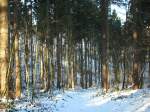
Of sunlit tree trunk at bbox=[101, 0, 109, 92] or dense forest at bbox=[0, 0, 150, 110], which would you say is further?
sunlit tree trunk at bbox=[101, 0, 109, 92]

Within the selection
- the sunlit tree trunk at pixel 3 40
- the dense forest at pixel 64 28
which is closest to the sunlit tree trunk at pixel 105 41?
the dense forest at pixel 64 28

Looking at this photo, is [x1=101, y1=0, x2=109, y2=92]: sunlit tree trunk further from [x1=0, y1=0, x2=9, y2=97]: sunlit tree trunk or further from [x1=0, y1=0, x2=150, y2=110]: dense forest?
[x1=0, y1=0, x2=9, y2=97]: sunlit tree trunk

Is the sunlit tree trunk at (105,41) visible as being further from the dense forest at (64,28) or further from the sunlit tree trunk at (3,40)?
the sunlit tree trunk at (3,40)

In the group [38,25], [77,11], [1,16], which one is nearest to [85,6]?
[77,11]

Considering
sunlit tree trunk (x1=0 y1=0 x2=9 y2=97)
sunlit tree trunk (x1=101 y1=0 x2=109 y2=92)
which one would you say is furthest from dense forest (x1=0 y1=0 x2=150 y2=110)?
sunlit tree trunk (x1=0 y1=0 x2=9 y2=97)

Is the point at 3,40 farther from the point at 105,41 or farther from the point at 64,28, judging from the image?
the point at 64,28

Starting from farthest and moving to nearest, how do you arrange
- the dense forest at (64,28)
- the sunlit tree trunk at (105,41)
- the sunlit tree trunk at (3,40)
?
the sunlit tree trunk at (105,41)
the dense forest at (64,28)
the sunlit tree trunk at (3,40)

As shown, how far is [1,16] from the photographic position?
1032 centimetres

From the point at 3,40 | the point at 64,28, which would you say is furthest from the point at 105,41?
the point at 3,40

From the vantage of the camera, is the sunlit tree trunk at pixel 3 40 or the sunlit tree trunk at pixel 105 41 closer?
the sunlit tree trunk at pixel 3 40

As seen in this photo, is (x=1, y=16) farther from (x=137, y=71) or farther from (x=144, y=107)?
(x=137, y=71)

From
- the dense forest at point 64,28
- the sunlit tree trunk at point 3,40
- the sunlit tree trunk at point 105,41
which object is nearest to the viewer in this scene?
the sunlit tree trunk at point 3,40

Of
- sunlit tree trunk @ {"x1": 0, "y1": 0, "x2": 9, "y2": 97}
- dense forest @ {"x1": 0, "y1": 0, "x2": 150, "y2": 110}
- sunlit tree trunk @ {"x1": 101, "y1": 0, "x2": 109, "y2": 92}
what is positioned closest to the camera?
sunlit tree trunk @ {"x1": 0, "y1": 0, "x2": 9, "y2": 97}

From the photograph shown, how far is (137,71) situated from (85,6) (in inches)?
596
